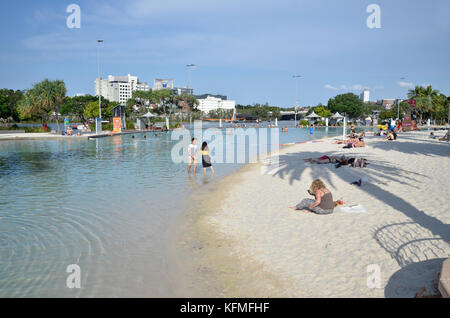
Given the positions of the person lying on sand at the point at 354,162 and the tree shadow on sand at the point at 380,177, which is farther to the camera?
the person lying on sand at the point at 354,162

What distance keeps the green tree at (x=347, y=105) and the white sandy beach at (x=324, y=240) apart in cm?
10177

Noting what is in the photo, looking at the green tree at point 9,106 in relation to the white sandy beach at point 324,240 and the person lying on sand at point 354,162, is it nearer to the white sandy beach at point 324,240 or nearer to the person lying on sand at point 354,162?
the person lying on sand at point 354,162

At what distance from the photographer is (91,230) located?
7.56 metres

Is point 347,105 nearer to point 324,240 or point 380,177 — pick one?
point 380,177

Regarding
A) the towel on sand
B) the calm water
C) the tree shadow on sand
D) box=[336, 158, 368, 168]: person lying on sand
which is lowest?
the calm water

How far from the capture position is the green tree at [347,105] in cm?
10662

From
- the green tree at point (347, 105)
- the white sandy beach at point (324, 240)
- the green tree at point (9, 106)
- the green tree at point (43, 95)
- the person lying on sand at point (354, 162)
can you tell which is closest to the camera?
the white sandy beach at point (324, 240)

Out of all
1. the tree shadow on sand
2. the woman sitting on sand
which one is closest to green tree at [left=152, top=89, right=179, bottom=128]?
the tree shadow on sand

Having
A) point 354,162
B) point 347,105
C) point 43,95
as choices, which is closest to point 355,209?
point 354,162

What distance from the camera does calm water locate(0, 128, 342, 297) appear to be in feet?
16.9

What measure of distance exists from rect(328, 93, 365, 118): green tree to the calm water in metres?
102

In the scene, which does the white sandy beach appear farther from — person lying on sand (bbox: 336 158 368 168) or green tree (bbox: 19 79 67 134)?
green tree (bbox: 19 79 67 134)

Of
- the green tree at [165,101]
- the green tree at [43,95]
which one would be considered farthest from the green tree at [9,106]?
the green tree at [165,101]
